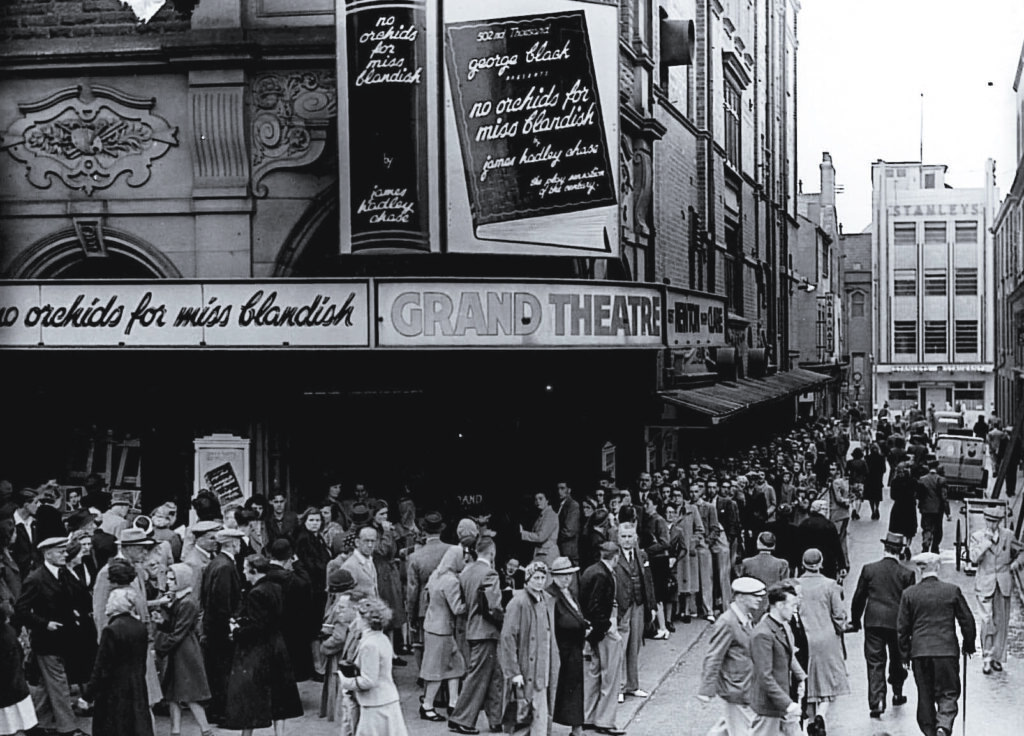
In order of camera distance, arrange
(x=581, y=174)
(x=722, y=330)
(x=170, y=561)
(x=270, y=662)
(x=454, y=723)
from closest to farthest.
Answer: (x=270, y=662)
(x=454, y=723)
(x=170, y=561)
(x=581, y=174)
(x=722, y=330)

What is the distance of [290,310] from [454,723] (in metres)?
6.62

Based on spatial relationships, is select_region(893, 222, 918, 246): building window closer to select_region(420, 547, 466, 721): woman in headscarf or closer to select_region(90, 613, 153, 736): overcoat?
select_region(420, 547, 466, 721): woman in headscarf

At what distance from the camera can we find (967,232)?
249ft

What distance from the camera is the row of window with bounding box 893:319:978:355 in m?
75.0

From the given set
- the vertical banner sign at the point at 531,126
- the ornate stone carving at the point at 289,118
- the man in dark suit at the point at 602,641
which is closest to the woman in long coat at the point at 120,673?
the man in dark suit at the point at 602,641

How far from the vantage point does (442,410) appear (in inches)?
787

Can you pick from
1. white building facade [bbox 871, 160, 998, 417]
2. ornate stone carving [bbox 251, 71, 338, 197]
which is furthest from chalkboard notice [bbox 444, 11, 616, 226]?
white building facade [bbox 871, 160, 998, 417]

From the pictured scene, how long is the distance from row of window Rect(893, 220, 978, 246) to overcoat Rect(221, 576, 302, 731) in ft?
228

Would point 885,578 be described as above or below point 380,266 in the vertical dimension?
below

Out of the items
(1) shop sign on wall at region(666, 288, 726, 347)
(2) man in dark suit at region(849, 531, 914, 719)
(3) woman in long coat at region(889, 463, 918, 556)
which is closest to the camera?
(2) man in dark suit at region(849, 531, 914, 719)

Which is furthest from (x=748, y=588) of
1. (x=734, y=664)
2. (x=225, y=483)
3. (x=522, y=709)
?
(x=225, y=483)

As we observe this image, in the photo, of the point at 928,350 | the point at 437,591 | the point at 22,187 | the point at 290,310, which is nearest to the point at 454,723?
the point at 437,591

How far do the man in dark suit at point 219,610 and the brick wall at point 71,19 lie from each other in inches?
391

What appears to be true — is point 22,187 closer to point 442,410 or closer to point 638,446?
point 442,410
